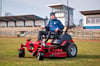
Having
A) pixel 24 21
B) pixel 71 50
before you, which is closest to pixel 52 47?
pixel 71 50

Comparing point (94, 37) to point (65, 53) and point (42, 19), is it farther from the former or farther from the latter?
point (42, 19)

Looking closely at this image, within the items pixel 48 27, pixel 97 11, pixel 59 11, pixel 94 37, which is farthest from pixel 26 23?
pixel 48 27

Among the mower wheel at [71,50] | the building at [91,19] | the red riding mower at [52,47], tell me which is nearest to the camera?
the red riding mower at [52,47]

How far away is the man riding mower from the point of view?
6.53 m

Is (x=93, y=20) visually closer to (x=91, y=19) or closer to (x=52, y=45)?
(x=91, y=19)

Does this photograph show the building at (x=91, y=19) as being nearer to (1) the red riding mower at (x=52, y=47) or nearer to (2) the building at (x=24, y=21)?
(2) the building at (x=24, y=21)

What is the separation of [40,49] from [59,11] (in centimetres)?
3617

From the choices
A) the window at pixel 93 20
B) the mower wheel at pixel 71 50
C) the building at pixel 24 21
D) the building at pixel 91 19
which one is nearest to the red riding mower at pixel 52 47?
the mower wheel at pixel 71 50

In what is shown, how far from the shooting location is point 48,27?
24.4 feet

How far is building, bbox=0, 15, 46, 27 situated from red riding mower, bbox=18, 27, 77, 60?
140 ft

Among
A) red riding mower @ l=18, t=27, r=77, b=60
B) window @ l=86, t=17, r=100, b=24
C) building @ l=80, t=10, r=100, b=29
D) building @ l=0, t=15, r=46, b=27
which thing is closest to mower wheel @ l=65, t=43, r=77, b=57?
red riding mower @ l=18, t=27, r=77, b=60

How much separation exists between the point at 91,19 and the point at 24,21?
21197 mm

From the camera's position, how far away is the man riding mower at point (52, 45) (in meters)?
6.53

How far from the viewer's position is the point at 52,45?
678 centimetres
